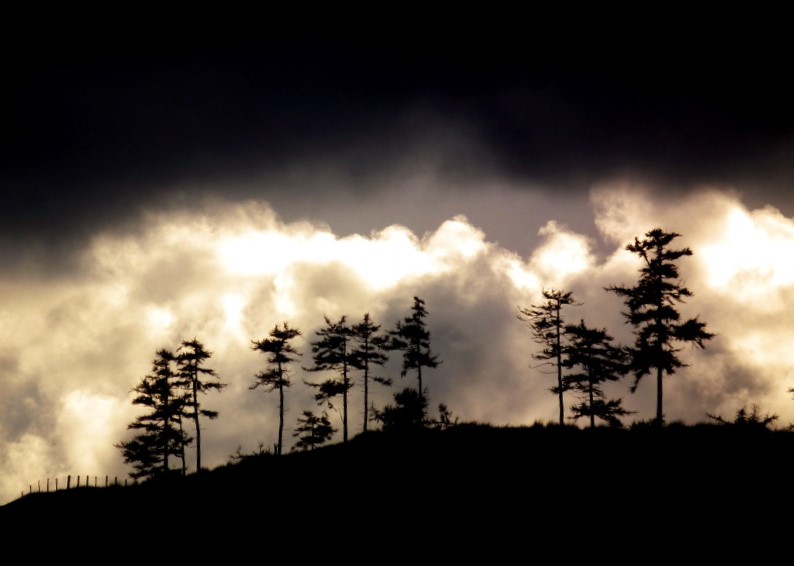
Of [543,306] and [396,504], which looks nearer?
[396,504]

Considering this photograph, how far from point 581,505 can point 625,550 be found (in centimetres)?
228

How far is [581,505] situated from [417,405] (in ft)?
46.8

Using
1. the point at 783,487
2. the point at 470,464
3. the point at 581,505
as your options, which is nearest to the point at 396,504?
the point at 470,464

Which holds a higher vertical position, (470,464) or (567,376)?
(567,376)

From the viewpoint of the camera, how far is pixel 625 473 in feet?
43.3

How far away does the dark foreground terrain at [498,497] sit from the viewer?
10133 millimetres

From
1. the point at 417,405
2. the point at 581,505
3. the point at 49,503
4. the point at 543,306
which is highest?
the point at 543,306

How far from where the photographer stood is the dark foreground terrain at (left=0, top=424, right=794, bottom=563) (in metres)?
10.1

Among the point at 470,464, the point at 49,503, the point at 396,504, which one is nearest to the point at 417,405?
the point at 470,464

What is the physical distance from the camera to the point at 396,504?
43.7ft

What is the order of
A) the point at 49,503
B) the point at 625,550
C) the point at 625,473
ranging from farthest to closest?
1. the point at 49,503
2. the point at 625,473
3. the point at 625,550

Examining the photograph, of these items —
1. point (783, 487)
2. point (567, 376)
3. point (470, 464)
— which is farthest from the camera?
point (567, 376)

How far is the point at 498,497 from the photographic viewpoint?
1258 cm

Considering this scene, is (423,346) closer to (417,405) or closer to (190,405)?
(417,405)
